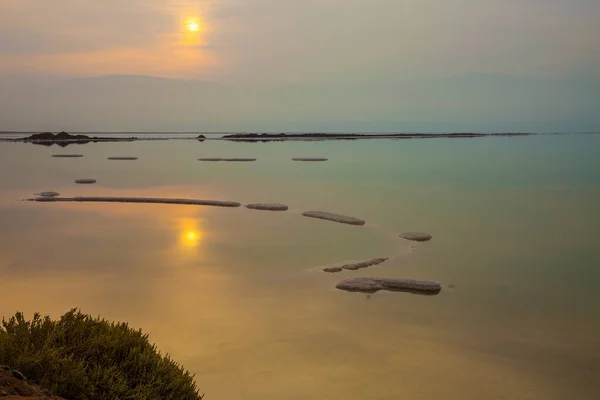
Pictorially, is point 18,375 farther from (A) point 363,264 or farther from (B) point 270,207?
(B) point 270,207

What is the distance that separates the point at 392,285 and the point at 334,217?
9624mm

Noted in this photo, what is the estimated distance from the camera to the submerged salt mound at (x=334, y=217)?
20922mm

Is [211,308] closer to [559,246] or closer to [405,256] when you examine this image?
[405,256]

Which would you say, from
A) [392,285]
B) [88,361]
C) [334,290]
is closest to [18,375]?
[88,361]

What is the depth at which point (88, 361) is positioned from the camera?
5.10 meters

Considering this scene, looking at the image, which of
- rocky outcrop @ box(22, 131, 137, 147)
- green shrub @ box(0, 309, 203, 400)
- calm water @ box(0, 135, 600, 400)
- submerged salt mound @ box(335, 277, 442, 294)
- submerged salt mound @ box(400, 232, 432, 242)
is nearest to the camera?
green shrub @ box(0, 309, 203, 400)

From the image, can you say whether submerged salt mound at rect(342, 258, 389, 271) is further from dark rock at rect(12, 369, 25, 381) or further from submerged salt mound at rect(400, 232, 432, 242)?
dark rock at rect(12, 369, 25, 381)

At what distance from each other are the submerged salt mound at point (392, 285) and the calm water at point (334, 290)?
0.97ft

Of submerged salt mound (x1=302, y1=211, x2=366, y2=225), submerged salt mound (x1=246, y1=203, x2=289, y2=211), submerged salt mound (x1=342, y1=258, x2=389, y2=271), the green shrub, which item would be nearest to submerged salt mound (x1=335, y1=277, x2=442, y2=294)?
submerged salt mound (x1=342, y1=258, x2=389, y2=271)

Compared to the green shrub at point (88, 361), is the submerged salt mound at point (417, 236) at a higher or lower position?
lower

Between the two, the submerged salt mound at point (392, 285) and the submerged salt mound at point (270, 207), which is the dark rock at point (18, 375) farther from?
the submerged salt mound at point (270, 207)

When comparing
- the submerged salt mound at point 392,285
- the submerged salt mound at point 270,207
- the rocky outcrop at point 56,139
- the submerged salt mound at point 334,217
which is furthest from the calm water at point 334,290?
the rocky outcrop at point 56,139

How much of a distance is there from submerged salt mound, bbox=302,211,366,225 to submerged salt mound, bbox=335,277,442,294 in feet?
27.7

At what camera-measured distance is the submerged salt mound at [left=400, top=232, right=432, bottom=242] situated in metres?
18.0
